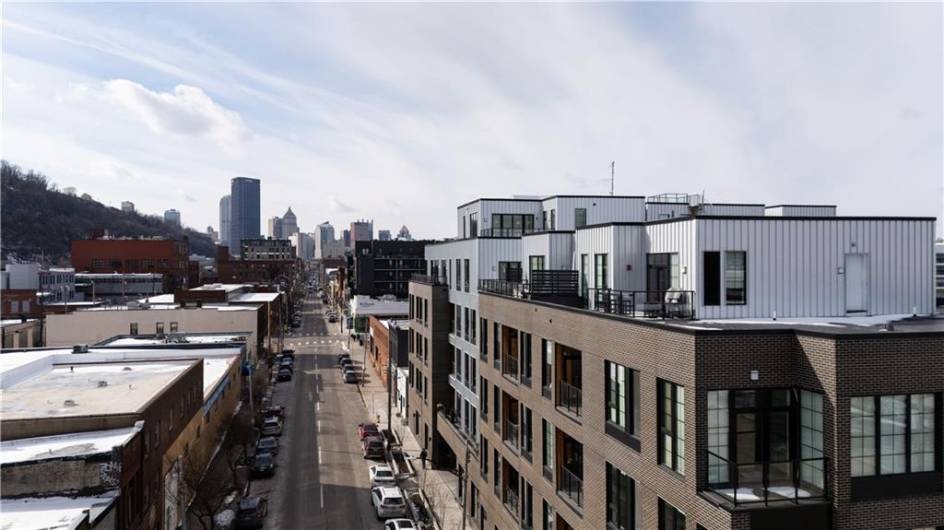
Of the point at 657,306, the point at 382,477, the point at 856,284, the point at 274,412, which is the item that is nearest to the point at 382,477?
the point at 382,477

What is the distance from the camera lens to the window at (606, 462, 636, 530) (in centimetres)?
1723

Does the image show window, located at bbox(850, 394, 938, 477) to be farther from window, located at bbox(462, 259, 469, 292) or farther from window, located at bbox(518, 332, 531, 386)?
window, located at bbox(462, 259, 469, 292)

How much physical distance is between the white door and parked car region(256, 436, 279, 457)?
3764 centimetres

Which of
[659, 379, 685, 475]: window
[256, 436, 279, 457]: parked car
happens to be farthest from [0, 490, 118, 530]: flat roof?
[256, 436, 279, 457]: parked car

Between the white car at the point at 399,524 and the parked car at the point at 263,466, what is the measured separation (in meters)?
12.7

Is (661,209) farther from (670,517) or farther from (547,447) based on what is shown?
(670,517)

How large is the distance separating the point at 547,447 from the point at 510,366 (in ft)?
16.7

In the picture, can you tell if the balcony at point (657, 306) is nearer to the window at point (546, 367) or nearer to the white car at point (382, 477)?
the window at point (546, 367)

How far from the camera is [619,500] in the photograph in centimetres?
1802

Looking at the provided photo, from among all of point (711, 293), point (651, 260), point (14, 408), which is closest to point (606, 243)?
point (651, 260)

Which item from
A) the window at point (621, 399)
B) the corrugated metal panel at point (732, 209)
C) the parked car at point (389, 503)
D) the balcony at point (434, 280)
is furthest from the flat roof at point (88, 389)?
the corrugated metal panel at point (732, 209)

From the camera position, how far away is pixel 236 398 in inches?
2108

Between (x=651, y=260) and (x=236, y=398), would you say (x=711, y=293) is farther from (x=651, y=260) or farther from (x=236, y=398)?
(x=236, y=398)

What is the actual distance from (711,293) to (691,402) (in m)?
6.11
